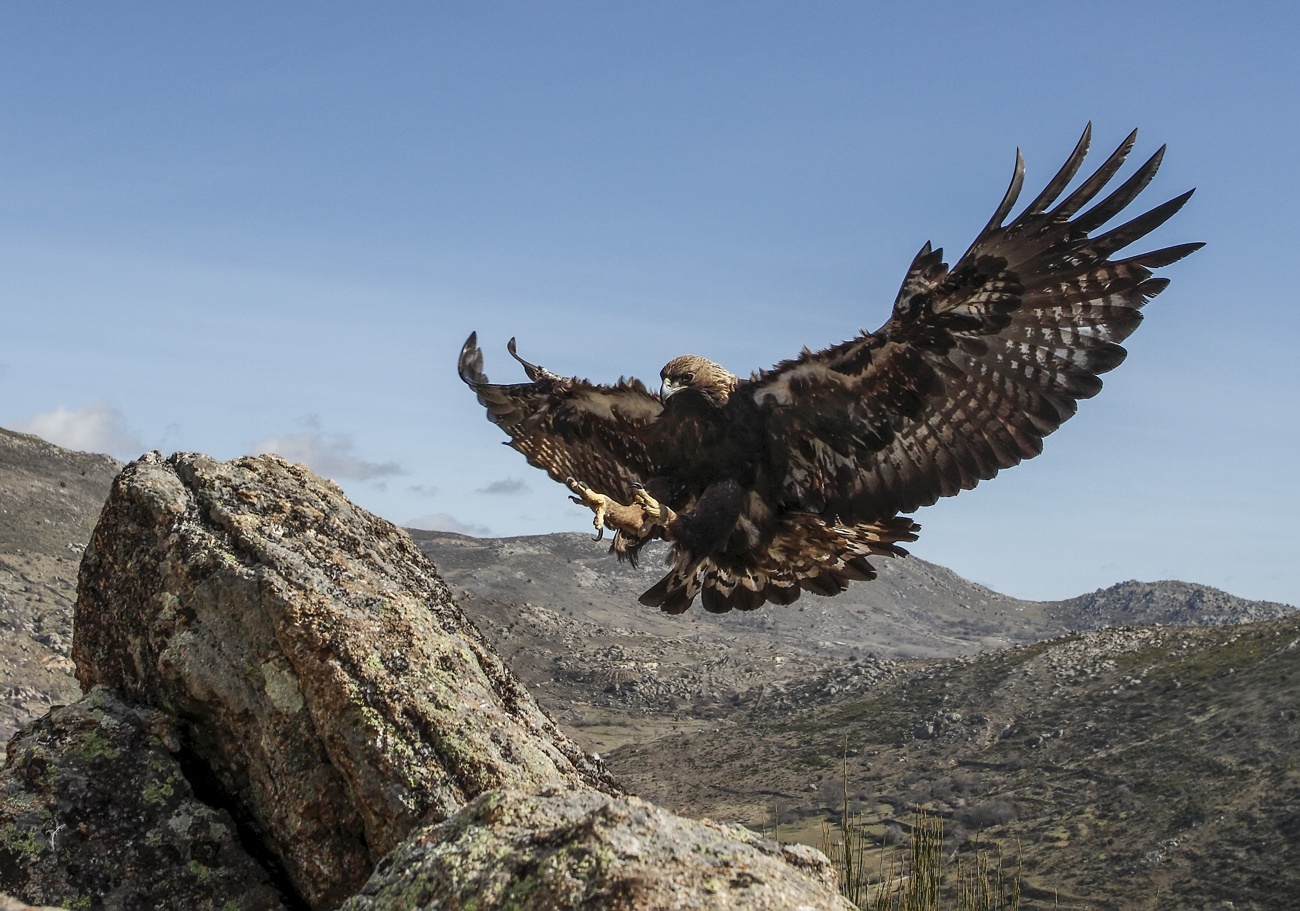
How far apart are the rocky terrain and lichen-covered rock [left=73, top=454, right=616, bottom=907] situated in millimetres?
16

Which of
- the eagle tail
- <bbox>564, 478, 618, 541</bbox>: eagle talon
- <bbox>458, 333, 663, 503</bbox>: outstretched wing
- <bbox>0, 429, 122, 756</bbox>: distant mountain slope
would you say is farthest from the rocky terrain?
the eagle tail

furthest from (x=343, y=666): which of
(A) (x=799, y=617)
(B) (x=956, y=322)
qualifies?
(A) (x=799, y=617)

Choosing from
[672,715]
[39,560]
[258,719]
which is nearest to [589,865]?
[258,719]

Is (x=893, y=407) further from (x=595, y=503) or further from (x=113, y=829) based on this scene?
(x=113, y=829)

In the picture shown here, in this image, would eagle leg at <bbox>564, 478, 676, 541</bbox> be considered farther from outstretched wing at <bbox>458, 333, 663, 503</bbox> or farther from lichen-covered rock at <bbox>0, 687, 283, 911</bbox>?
lichen-covered rock at <bbox>0, 687, 283, 911</bbox>

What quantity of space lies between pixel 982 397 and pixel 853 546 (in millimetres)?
1102

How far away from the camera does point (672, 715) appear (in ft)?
114

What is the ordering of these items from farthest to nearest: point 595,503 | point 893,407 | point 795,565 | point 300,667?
point 795,565
point 893,407
point 595,503
point 300,667

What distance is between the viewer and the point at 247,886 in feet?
13.2

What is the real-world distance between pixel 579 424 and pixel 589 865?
548 centimetres

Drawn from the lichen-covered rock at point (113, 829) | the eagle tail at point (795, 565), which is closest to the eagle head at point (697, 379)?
the eagle tail at point (795, 565)

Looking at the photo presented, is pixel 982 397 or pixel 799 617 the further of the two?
pixel 799 617

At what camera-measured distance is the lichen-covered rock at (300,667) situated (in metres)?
3.90

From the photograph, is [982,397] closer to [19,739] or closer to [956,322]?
[956,322]
